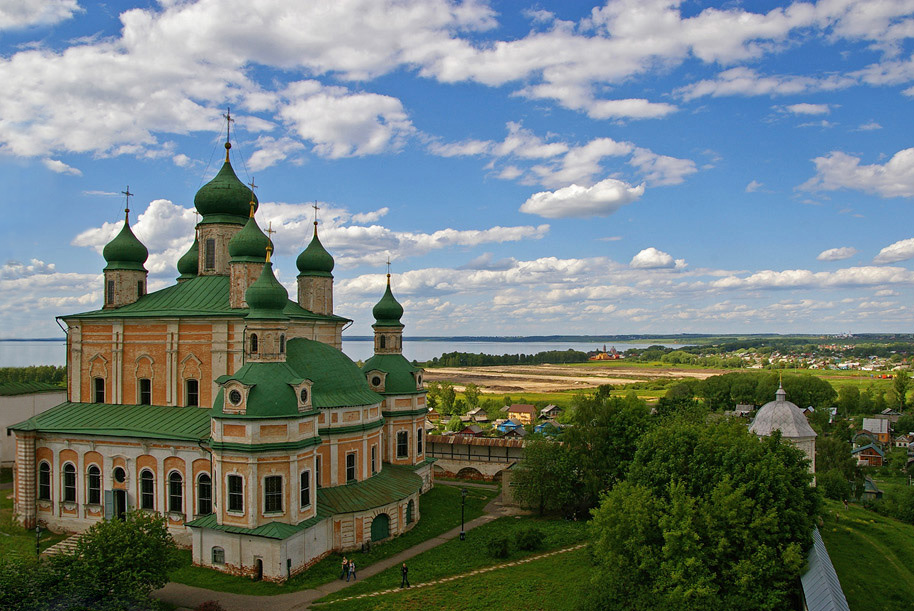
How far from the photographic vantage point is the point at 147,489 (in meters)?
27.9

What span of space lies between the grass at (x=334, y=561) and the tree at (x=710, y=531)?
990 centimetres

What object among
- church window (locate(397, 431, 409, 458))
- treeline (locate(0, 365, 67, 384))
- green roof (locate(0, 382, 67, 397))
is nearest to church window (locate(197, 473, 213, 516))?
church window (locate(397, 431, 409, 458))

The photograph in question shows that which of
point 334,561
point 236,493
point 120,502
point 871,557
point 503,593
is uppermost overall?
point 236,493

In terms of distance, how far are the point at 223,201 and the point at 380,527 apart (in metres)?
18.0

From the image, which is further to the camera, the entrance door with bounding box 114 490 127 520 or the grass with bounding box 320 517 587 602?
the entrance door with bounding box 114 490 127 520

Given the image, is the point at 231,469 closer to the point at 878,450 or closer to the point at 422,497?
the point at 422,497

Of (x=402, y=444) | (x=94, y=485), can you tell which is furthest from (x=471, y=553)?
(x=94, y=485)

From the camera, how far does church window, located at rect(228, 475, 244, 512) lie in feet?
77.9

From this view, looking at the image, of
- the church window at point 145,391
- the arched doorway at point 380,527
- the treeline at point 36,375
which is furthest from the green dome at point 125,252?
the treeline at point 36,375

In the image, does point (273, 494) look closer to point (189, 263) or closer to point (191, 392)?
point (191, 392)

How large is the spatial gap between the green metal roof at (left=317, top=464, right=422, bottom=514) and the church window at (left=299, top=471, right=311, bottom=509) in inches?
53.7

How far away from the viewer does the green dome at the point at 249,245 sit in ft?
97.0

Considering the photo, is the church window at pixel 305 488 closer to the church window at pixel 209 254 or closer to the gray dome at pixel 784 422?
the church window at pixel 209 254

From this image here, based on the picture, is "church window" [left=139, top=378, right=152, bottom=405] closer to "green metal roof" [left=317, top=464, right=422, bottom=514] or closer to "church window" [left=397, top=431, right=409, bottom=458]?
"green metal roof" [left=317, top=464, right=422, bottom=514]
